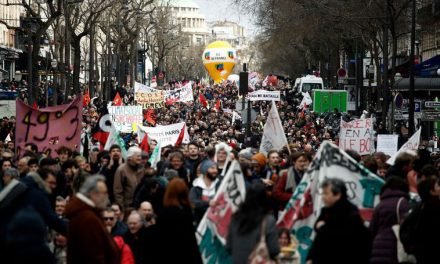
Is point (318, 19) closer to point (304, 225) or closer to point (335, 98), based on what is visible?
point (335, 98)

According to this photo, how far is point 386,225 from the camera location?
12.5 meters

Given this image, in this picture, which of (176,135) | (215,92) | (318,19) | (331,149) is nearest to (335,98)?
(318,19)

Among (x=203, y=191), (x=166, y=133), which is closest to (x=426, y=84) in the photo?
(x=166, y=133)

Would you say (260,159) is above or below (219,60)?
below

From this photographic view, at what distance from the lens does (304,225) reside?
13008 millimetres

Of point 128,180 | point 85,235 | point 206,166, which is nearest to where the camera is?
point 85,235

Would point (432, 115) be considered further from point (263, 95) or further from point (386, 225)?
point (386, 225)

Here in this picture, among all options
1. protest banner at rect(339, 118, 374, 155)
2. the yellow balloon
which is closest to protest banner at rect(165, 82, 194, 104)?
protest banner at rect(339, 118, 374, 155)

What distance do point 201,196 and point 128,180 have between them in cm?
218

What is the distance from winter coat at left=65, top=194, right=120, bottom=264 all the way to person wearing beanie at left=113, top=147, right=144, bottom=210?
5190 mm

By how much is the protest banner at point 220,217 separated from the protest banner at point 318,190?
0.55 m

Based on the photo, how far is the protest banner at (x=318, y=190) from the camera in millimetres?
12984

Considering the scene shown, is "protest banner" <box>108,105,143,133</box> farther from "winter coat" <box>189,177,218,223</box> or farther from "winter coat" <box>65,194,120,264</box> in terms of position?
"winter coat" <box>65,194,120,264</box>

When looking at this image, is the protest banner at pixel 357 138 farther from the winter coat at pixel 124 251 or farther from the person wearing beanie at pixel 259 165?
the winter coat at pixel 124 251
